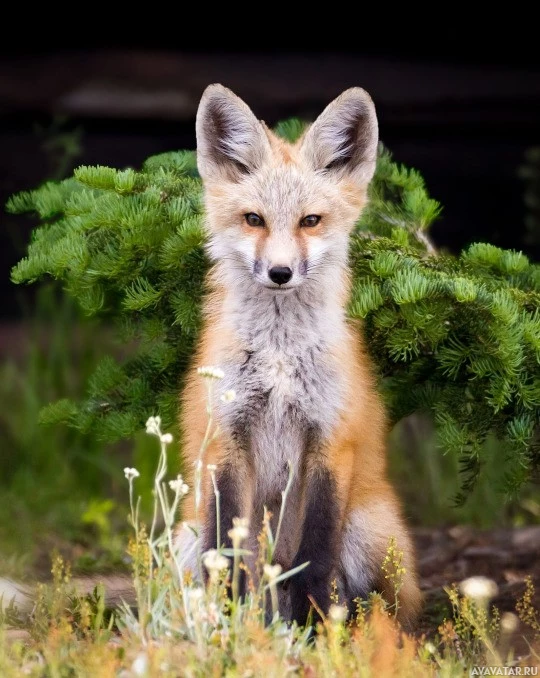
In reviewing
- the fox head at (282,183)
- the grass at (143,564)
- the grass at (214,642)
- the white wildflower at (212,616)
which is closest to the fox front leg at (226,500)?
the grass at (143,564)

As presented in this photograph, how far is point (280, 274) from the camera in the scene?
3.45m

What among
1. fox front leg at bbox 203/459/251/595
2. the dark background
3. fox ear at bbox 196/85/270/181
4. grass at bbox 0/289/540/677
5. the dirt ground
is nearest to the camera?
grass at bbox 0/289/540/677

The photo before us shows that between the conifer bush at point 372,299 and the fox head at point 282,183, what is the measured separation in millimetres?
213

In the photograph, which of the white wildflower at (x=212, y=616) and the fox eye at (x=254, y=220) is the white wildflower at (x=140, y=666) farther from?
the fox eye at (x=254, y=220)

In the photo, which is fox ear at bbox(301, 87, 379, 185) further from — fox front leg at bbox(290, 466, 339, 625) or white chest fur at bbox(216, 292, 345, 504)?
fox front leg at bbox(290, 466, 339, 625)

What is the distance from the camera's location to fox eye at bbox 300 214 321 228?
3680mm

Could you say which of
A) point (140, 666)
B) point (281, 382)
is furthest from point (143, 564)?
point (281, 382)

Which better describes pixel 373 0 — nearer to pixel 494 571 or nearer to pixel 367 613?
→ pixel 494 571

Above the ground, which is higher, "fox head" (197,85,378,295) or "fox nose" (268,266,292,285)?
"fox head" (197,85,378,295)

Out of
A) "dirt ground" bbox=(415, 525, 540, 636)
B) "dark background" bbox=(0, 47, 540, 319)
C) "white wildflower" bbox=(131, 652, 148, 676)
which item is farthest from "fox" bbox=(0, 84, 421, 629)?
"dark background" bbox=(0, 47, 540, 319)

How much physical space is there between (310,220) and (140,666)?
66.2 inches

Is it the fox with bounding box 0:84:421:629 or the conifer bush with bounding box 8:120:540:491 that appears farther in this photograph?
the conifer bush with bounding box 8:120:540:491

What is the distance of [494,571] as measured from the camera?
5.10m

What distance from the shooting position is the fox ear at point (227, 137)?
376 centimetres
